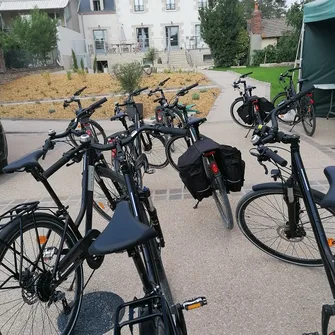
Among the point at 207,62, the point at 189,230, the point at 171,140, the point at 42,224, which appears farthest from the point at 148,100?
the point at 207,62

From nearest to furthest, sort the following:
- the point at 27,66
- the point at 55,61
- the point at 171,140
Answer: the point at 171,140 < the point at 27,66 < the point at 55,61

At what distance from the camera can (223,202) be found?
2.96 meters

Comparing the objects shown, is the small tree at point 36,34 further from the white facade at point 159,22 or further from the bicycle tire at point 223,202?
the bicycle tire at point 223,202

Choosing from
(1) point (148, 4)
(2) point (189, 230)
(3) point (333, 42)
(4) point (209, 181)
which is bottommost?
(2) point (189, 230)

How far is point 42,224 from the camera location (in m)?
1.86

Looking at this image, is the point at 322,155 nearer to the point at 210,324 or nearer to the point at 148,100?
the point at 210,324

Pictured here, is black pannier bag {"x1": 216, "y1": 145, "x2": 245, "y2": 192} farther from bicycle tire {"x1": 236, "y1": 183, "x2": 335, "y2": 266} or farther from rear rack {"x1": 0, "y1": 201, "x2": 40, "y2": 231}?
rear rack {"x1": 0, "y1": 201, "x2": 40, "y2": 231}

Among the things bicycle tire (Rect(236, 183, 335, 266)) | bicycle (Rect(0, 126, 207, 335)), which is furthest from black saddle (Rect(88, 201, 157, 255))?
bicycle tire (Rect(236, 183, 335, 266))

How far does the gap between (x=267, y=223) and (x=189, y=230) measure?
75cm

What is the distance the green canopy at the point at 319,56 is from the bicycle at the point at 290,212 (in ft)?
17.0

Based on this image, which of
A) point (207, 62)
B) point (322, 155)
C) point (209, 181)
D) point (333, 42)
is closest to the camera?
point (209, 181)

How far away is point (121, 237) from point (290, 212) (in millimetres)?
1532

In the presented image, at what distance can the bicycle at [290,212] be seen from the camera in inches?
70.4

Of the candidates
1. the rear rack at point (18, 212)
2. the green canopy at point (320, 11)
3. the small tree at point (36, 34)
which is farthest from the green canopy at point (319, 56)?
the small tree at point (36, 34)
